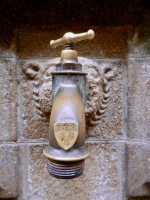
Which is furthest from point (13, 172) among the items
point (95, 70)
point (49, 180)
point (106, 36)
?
point (106, 36)

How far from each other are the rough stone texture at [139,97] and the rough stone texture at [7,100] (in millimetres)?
352

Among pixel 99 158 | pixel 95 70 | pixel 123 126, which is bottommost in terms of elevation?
pixel 99 158

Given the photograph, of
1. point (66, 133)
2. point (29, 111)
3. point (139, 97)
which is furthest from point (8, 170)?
point (139, 97)

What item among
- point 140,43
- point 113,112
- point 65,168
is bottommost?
point 65,168

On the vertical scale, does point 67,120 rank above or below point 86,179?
above

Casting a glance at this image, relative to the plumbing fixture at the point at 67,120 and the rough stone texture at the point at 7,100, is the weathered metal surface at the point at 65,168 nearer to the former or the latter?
the plumbing fixture at the point at 67,120

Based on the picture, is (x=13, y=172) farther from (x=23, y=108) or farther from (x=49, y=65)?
(x=49, y=65)

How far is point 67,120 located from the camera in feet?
1.41

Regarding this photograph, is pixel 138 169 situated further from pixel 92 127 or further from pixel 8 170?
pixel 8 170

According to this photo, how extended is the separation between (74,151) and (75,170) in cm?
5

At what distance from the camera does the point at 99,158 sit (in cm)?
71

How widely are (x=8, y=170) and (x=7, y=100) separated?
208mm

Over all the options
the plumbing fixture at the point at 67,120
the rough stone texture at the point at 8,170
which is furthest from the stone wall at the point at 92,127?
the plumbing fixture at the point at 67,120

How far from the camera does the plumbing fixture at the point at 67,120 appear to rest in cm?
44
